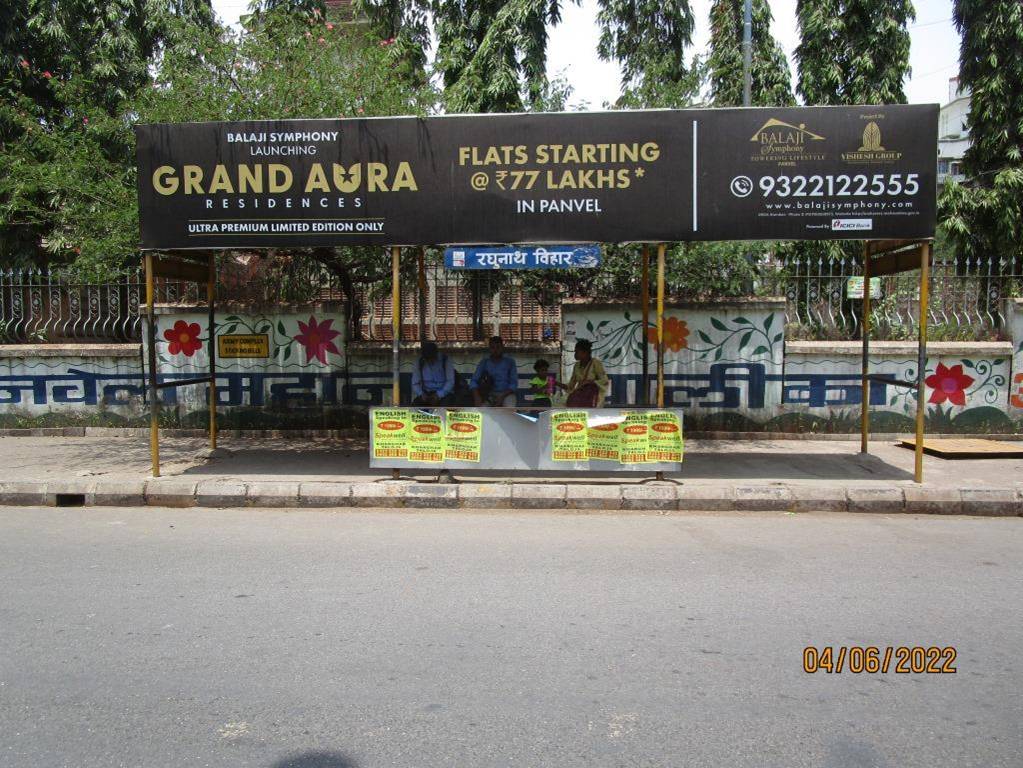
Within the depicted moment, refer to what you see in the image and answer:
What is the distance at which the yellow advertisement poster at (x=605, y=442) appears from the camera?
793 centimetres

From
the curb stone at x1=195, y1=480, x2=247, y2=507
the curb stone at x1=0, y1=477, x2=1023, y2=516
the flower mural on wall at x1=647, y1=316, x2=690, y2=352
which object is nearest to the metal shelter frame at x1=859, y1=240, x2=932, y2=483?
the curb stone at x1=0, y1=477, x2=1023, y2=516

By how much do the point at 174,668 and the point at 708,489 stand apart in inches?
214

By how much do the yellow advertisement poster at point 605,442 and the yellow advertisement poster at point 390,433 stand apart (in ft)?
6.53

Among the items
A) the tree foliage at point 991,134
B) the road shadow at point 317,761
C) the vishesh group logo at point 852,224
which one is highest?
the tree foliage at point 991,134

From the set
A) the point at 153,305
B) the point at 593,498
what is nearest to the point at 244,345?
the point at 153,305

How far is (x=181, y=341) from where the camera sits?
36.9 ft

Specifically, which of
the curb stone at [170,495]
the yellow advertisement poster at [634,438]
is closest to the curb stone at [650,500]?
the yellow advertisement poster at [634,438]

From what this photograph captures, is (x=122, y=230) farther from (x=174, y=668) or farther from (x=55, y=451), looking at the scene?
(x=174, y=668)

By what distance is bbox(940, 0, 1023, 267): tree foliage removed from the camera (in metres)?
15.6

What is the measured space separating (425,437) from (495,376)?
2.14m

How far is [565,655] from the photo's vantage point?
13.4 feet

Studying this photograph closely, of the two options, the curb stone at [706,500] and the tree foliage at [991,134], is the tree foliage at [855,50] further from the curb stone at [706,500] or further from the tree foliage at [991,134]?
the curb stone at [706,500]

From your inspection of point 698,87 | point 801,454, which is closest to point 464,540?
point 801,454

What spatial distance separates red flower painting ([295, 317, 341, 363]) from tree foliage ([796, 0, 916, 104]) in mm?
13667
